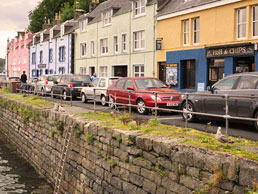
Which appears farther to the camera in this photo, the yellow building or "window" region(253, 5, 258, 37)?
the yellow building

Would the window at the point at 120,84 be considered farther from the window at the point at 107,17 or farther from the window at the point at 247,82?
the window at the point at 107,17

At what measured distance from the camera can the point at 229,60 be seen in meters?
21.4

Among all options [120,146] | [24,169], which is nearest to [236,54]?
[24,169]

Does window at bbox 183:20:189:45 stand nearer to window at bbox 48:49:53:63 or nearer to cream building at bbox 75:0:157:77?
cream building at bbox 75:0:157:77

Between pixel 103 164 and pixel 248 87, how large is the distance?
4.55 m

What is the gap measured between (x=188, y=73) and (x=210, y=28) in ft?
12.5

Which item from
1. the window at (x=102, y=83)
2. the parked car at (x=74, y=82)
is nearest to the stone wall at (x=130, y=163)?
the window at (x=102, y=83)

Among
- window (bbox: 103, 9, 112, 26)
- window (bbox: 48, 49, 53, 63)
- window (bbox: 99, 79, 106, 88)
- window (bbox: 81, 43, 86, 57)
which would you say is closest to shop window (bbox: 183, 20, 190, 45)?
window (bbox: 99, 79, 106, 88)

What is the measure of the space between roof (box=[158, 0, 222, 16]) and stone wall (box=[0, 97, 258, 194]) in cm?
1337

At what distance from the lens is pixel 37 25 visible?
231 feet

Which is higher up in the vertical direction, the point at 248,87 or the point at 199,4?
the point at 199,4

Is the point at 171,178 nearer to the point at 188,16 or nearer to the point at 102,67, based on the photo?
the point at 188,16

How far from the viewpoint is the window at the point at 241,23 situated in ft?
67.5

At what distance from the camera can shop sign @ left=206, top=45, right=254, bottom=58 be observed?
19.8 m
